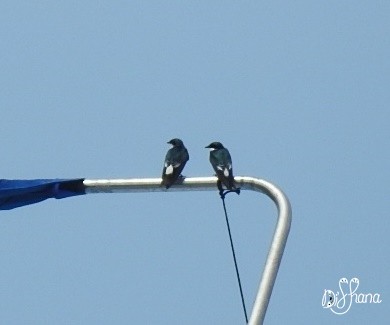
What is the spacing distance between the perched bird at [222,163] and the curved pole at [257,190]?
137 mm

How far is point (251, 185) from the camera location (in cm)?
518

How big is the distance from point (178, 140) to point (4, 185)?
4.35 meters

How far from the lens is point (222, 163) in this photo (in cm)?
787

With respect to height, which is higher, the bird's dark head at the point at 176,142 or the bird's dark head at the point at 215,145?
the bird's dark head at the point at 176,142

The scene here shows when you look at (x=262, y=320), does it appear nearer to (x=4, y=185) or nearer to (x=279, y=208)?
(x=279, y=208)

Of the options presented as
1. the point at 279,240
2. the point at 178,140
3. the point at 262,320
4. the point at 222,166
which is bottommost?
the point at 262,320

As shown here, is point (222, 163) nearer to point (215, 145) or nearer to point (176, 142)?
point (215, 145)

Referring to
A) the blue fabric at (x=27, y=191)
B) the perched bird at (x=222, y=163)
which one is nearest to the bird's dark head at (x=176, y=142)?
the perched bird at (x=222, y=163)

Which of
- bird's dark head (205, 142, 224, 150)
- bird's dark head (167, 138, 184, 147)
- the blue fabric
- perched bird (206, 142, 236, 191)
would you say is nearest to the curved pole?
perched bird (206, 142, 236, 191)

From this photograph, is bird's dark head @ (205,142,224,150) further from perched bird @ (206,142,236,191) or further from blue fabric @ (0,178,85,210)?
blue fabric @ (0,178,85,210)

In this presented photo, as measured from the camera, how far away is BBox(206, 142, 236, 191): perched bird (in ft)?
17.8

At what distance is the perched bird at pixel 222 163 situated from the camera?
5438 millimetres

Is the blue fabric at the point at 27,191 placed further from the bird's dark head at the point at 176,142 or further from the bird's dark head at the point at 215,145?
the bird's dark head at the point at 176,142

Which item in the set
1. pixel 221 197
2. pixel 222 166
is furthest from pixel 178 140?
pixel 221 197
